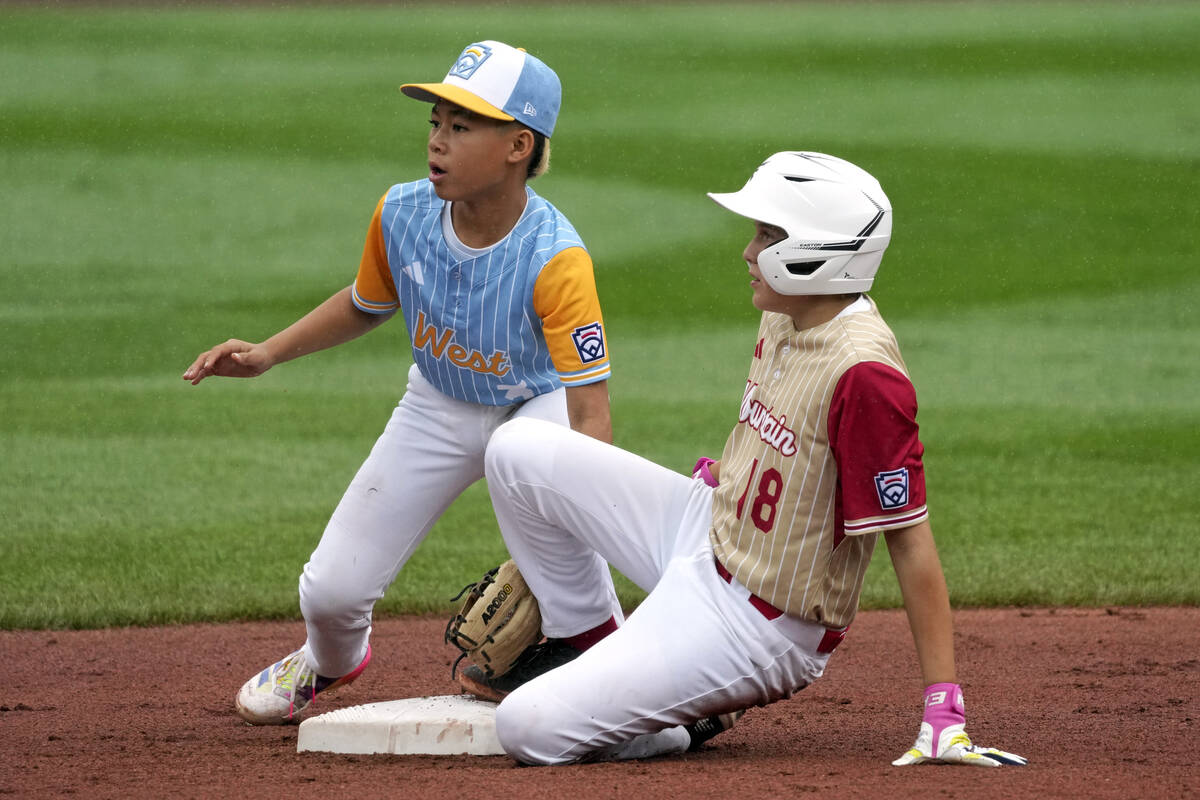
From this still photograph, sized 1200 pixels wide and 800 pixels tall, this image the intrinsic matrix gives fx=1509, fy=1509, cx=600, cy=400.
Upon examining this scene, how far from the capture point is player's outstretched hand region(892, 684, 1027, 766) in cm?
335

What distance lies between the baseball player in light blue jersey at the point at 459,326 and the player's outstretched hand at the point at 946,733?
Answer: 3.50 ft

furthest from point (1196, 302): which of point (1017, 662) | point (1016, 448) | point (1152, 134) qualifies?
point (1017, 662)

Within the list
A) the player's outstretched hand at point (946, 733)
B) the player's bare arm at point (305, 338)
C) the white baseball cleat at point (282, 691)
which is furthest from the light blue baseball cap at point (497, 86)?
the player's outstretched hand at point (946, 733)

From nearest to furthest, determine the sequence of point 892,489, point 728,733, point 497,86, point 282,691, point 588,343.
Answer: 1. point 892,489
2. point 588,343
3. point 497,86
4. point 728,733
5. point 282,691

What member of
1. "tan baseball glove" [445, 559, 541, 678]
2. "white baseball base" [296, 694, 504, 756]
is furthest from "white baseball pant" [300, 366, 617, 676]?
"white baseball base" [296, 694, 504, 756]

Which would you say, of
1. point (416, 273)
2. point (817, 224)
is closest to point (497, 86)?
point (416, 273)

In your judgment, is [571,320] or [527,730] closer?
[527,730]

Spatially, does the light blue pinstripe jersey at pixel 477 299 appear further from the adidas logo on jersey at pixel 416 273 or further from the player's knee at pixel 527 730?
the player's knee at pixel 527 730

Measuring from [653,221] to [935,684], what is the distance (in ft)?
45.0

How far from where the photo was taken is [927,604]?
132 inches

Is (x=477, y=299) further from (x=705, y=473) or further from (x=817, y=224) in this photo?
(x=817, y=224)

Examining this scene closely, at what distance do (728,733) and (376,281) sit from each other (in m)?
1.64

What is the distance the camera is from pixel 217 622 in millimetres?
6012

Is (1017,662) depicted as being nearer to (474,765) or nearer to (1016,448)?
(474,765)
